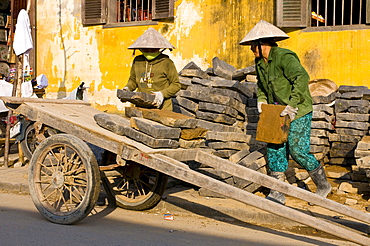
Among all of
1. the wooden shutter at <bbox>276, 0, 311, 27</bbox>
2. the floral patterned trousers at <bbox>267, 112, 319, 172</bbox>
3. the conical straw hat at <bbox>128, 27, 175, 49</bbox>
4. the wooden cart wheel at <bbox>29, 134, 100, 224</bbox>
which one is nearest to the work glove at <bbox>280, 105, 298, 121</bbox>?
the floral patterned trousers at <bbox>267, 112, 319, 172</bbox>

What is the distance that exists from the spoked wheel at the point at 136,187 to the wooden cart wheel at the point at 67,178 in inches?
23.6

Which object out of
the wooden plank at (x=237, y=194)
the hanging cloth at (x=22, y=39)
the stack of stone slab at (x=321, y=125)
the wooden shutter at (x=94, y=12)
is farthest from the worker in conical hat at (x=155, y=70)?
the wooden shutter at (x=94, y=12)

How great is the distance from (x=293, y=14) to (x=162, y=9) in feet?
9.81

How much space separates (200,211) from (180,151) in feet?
3.83

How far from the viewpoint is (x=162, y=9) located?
35.0ft

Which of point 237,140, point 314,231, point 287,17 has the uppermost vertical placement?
point 287,17

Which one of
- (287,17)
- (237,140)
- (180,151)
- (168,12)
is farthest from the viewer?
(168,12)

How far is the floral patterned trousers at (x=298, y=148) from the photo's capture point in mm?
5527

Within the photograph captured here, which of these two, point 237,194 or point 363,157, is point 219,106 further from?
point 237,194

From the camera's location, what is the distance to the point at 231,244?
4.36m

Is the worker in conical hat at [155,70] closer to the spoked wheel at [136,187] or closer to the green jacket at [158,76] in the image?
the green jacket at [158,76]

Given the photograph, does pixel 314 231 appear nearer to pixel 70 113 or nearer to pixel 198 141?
pixel 198 141

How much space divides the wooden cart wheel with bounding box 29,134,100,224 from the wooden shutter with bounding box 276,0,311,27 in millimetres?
5609

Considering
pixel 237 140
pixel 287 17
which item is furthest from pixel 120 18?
pixel 237 140
